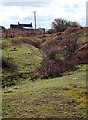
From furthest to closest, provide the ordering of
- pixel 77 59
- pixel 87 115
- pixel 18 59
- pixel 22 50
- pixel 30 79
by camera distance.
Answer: pixel 22 50, pixel 18 59, pixel 77 59, pixel 30 79, pixel 87 115

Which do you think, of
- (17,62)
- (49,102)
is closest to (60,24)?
(17,62)

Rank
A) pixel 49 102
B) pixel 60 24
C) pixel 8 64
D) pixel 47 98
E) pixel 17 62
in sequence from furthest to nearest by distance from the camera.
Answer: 1. pixel 60 24
2. pixel 17 62
3. pixel 8 64
4. pixel 47 98
5. pixel 49 102

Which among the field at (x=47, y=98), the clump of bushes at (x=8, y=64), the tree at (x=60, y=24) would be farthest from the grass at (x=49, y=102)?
the tree at (x=60, y=24)

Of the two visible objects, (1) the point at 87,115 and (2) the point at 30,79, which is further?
(2) the point at 30,79

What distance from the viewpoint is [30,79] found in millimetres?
21328

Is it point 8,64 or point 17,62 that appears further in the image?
point 17,62

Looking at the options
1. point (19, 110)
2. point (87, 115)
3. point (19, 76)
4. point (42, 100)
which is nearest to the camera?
point (87, 115)

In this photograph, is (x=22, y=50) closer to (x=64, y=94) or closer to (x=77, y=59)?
(x=77, y=59)

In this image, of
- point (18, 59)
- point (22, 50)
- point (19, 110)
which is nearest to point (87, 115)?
point (19, 110)

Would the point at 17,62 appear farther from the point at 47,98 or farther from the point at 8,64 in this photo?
the point at 47,98

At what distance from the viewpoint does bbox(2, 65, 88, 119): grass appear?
11.7 metres

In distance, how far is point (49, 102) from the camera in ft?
43.2

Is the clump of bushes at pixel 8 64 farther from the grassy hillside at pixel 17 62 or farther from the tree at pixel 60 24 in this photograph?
the tree at pixel 60 24

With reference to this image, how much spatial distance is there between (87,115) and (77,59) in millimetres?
16090
